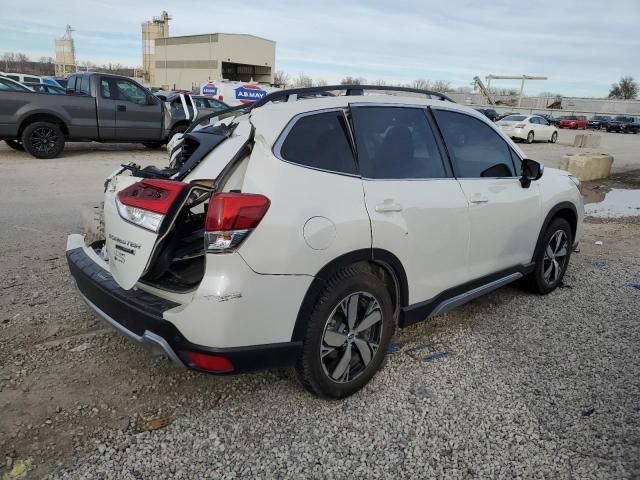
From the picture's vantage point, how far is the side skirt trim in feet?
11.0

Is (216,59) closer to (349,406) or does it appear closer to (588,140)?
(588,140)

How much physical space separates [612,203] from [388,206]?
9.84 m

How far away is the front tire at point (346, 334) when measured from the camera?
2.77m

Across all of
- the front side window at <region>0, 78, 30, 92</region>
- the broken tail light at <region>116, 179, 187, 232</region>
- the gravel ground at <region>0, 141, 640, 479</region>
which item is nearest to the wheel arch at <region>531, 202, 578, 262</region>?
the gravel ground at <region>0, 141, 640, 479</region>

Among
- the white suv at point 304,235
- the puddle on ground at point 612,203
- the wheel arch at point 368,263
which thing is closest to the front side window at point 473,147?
the white suv at point 304,235

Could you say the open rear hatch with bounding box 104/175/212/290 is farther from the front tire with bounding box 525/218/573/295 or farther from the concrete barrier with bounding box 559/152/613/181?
the concrete barrier with bounding box 559/152/613/181

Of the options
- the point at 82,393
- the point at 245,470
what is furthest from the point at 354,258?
the point at 82,393

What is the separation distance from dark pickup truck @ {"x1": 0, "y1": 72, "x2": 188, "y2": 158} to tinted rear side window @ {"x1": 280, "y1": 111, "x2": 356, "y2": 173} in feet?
34.2

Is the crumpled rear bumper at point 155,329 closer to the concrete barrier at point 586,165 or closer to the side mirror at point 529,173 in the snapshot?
the side mirror at point 529,173

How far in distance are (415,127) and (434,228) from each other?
74 centimetres

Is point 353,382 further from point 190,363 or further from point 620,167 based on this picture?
point 620,167

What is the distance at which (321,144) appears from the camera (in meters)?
2.92

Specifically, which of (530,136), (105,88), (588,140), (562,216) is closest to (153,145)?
(105,88)

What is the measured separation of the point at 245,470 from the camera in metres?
2.49
